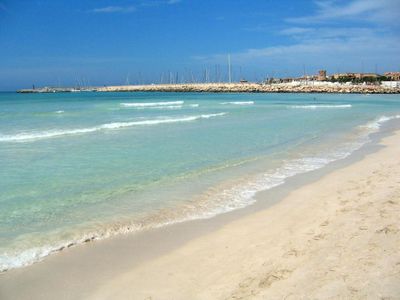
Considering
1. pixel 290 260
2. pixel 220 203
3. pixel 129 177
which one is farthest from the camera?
pixel 129 177

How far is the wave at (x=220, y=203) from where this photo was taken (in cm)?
539

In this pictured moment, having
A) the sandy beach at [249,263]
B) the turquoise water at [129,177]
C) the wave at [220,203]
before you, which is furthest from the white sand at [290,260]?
the turquoise water at [129,177]

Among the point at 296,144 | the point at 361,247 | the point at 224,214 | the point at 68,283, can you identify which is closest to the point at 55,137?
the point at 296,144

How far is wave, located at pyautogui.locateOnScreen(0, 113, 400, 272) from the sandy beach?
0.79 ft

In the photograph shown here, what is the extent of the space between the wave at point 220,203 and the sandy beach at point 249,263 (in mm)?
239

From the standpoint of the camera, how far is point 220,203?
7750mm

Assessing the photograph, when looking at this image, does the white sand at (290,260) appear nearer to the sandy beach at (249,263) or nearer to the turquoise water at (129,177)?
the sandy beach at (249,263)

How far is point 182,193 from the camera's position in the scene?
27.7ft

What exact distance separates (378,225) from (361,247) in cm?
94

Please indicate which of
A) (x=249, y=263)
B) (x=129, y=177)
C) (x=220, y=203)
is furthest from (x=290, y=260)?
(x=129, y=177)

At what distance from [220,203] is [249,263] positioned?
2.85 meters

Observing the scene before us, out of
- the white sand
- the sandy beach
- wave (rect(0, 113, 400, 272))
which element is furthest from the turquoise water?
the white sand

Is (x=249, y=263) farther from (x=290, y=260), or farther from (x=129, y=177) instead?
(x=129, y=177)

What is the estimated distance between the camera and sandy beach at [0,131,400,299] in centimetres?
418
